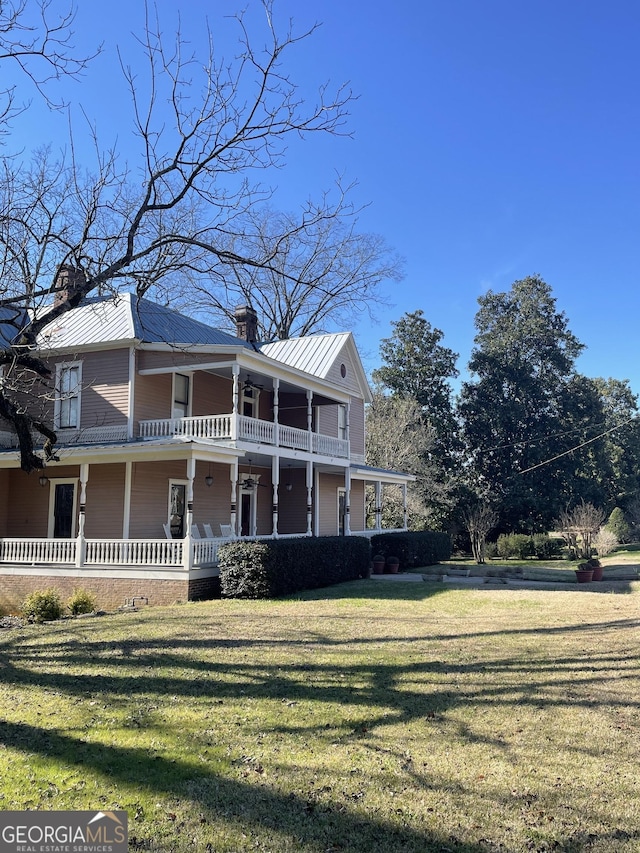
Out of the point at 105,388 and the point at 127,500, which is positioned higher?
the point at 105,388

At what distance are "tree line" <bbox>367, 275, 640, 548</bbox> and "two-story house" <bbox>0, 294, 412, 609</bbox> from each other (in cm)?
1658

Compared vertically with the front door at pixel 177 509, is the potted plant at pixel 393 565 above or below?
below

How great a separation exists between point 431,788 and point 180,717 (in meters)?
2.55

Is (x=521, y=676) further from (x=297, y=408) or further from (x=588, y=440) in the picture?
(x=588, y=440)

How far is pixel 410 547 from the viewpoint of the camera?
2456 cm

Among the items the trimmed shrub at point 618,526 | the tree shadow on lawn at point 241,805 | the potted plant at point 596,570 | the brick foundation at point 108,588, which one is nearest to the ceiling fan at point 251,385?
the brick foundation at point 108,588

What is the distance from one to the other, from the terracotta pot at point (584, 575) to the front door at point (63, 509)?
14.9 metres

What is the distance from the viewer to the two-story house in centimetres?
1612

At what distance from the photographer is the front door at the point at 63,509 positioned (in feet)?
64.2

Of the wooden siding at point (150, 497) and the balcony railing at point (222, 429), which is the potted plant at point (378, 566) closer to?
the balcony railing at point (222, 429)

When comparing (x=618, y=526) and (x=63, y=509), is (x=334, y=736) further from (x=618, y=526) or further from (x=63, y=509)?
(x=618, y=526)

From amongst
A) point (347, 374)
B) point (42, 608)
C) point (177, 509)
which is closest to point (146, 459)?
point (177, 509)

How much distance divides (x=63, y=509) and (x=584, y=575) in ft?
50.5

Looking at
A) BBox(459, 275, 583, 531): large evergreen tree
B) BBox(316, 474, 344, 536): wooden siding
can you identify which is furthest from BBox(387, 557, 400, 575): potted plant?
BBox(459, 275, 583, 531): large evergreen tree
